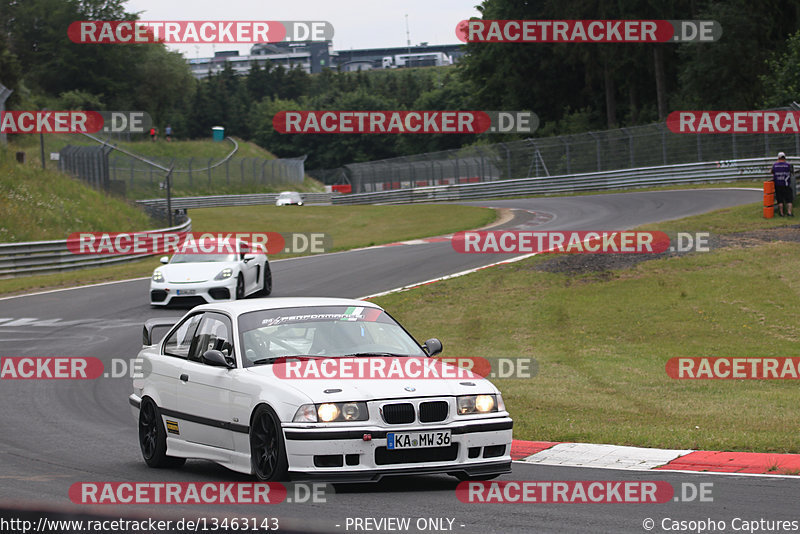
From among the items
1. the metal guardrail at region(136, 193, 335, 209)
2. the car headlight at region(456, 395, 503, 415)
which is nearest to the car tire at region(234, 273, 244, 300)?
the car headlight at region(456, 395, 503, 415)

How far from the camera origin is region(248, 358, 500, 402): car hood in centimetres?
689

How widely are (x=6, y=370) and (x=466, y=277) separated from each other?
10758 millimetres

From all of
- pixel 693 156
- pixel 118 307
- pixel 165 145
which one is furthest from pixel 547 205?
pixel 165 145

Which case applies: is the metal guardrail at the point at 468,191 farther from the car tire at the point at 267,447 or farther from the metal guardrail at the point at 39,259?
the car tire at the point at 267,447

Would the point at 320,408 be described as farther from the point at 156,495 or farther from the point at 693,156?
the point at 693,156

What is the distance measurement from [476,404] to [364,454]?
914 mm

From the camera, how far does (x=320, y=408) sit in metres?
6.82

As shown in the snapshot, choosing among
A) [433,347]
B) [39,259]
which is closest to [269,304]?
[433,347]

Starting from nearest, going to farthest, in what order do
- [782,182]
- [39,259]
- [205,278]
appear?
1. [205,278]
2. [782,182]
3. [39,259]

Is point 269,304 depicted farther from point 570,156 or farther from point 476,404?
point 570,156

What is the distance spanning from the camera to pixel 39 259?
28.6 meters

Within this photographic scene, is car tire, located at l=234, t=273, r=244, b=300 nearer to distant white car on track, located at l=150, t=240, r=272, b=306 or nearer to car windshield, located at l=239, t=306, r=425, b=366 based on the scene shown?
distant white car on track, located at l=150, t=240, r=272, b=306

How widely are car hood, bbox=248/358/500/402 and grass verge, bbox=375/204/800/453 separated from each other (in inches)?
110

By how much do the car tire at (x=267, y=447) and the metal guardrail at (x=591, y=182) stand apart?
106ft
